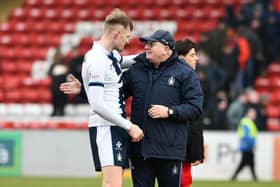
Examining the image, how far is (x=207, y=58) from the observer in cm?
2327

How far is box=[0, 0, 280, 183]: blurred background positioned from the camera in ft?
70.1

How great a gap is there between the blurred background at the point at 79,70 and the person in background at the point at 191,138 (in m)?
6.36

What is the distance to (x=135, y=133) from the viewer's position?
9.10 m

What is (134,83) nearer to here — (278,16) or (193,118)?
(193,118)

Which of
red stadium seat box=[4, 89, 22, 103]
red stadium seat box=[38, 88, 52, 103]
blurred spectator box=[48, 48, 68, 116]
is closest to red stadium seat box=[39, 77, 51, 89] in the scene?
red stadium seat box=[38, 88, 52, 103]

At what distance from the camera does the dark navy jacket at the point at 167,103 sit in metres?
9.37

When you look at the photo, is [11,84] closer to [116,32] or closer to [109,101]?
[109,101]

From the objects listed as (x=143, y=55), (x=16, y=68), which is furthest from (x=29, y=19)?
Result: (x=143, y=55)

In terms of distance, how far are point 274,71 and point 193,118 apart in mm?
16268

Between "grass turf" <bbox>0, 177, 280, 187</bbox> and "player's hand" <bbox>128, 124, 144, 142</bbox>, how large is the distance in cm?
828

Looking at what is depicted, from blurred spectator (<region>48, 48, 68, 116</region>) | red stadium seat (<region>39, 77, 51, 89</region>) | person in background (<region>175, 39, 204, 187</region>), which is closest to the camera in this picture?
person in background (<region>175, 39, 204, 187</region>)

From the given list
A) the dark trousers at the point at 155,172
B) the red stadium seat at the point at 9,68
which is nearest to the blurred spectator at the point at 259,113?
the red stadium seat at the point at 9,68

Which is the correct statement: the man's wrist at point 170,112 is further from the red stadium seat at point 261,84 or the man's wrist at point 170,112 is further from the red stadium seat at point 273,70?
the red stadium seat at point 273,70

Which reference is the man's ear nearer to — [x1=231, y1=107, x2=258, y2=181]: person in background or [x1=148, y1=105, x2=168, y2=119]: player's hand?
[x1=148, y1=105, x2=168, y2=119]: player's hand
